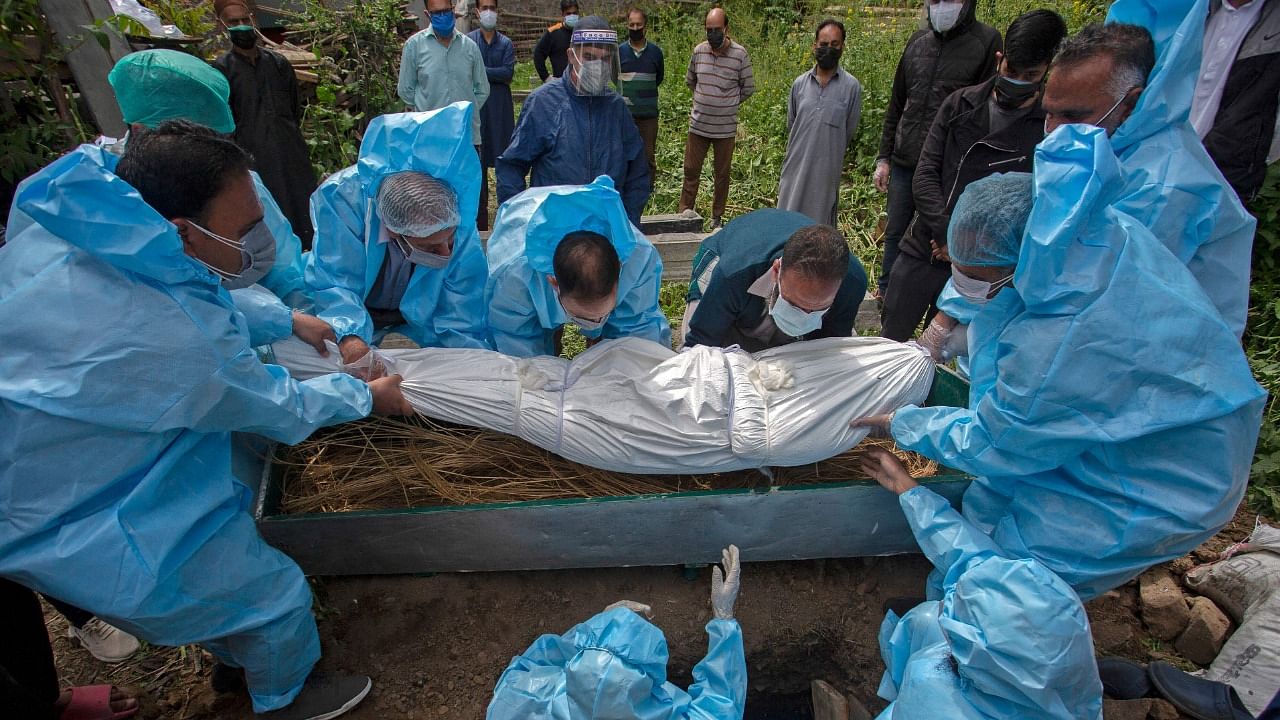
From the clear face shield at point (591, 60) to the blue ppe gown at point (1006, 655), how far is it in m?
3.13

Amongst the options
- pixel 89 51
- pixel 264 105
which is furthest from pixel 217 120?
pixel 89 51

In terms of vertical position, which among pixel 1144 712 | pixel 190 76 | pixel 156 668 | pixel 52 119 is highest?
pixel 190 76

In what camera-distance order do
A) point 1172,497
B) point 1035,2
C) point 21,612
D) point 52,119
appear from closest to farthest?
point 1172,497
point 21,612
point 52,119
point 1035,2

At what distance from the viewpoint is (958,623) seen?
5.58ft

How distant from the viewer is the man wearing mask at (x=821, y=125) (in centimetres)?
512

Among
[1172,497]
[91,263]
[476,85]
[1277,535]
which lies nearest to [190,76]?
[91,263]

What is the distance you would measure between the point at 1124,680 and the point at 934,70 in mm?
3285

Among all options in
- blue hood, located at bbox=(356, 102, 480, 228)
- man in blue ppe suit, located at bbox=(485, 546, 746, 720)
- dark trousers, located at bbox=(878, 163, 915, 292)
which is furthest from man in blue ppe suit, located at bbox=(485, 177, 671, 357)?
dark trousers, located at bbox=(878, 163, 915, 292)

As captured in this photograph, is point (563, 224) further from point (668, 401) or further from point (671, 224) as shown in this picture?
point (671, 224)

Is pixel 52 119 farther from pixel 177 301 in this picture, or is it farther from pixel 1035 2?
pixel 1035 2

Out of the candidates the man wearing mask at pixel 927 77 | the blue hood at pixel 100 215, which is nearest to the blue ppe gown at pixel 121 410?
the blue hood at pixel 100 215

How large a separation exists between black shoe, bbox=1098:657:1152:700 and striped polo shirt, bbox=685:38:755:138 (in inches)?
192

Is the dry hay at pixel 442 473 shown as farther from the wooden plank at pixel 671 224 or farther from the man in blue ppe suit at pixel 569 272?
the wooden plank at pixel 671 224

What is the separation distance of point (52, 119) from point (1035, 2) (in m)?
9.06
